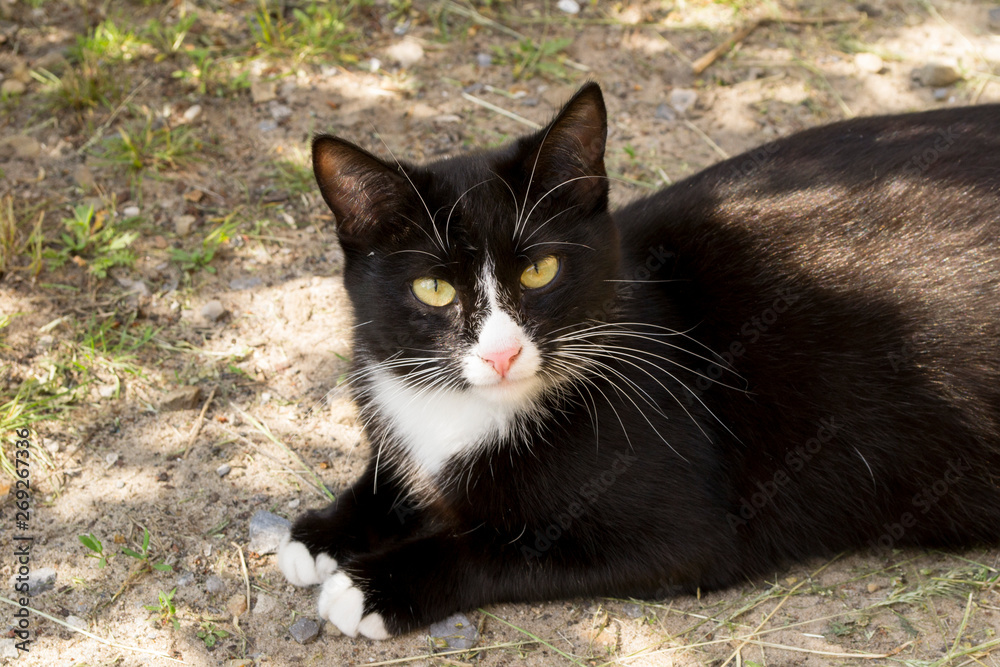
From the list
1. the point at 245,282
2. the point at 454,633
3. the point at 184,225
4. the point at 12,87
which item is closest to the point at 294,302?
the point at 245,282

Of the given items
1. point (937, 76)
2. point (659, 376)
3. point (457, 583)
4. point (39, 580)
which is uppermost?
point (937, 76)

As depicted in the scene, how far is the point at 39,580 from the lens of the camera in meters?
2.70

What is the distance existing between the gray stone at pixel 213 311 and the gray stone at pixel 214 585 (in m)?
1.24

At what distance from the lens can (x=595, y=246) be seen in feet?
8.35

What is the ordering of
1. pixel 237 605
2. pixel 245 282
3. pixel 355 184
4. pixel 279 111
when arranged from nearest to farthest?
pixel 355 184
pixel 237 605
pixel 245 282
pixel 279 111

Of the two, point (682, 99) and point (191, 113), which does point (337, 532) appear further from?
point (682, 99)

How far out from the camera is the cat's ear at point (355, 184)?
2.37 metres

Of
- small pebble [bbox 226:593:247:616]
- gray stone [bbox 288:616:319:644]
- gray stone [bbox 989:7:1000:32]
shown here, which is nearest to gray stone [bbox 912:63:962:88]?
gray stone [bbox 989:7:1000:32]

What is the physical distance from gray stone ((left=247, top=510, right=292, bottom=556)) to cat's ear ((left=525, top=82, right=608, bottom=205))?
4.78ft

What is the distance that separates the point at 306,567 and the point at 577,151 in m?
1.55

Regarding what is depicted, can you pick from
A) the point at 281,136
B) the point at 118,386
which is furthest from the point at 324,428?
the point at 281,136

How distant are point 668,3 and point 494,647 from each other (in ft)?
13.3

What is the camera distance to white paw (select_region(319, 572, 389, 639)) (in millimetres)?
2566

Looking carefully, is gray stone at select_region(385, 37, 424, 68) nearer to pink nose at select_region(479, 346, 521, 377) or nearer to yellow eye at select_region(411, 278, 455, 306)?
yellow eye at select_region(411, 278, 455, 306)
